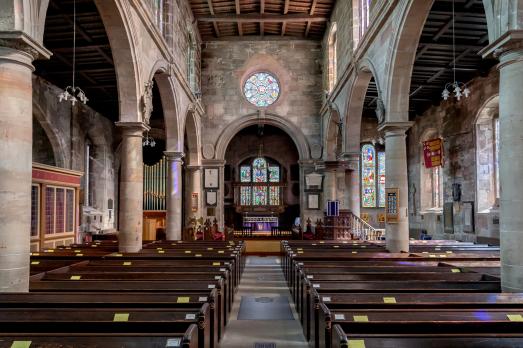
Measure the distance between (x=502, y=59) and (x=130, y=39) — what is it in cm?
730

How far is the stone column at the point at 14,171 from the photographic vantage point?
5.35 meters

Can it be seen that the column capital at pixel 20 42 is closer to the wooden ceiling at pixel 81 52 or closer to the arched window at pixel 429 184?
the wooden ceiling at pixel 81 52

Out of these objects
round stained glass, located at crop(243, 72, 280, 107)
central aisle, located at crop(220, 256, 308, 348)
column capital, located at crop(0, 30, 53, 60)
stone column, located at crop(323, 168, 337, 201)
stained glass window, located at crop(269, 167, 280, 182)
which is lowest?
central aisle, located at crop(220, 256, 308, 348)

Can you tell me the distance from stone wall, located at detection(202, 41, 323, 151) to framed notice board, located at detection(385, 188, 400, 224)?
34.7ft

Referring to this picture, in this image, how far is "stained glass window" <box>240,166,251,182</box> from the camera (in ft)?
82.9

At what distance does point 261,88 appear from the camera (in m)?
21.5

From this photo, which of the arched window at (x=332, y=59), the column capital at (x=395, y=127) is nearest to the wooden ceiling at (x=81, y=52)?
the column capital at (x=395, y=127)

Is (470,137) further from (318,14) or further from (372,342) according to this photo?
(372,342)

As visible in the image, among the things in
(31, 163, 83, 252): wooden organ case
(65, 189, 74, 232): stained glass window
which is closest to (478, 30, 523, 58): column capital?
(31, 163, 83, 252): wooden organ case

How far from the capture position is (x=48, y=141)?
641 inches

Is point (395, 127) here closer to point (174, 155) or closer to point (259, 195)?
point (174, 155)

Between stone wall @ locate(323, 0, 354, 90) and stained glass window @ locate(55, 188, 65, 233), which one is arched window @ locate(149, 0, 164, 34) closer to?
stained glass window @ locate(55, 188, 65, 233)

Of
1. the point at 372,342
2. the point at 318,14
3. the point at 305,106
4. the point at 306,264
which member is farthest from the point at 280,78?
the point at 372,342

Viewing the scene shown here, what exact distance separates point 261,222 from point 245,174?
3158mm
